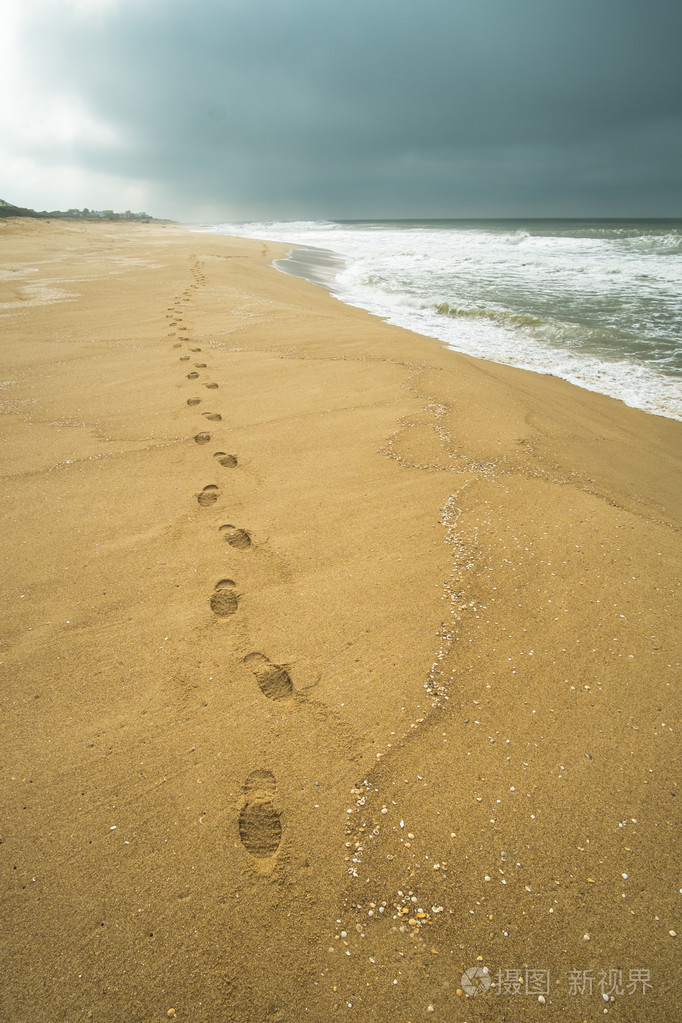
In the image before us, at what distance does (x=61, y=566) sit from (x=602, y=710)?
268 cm

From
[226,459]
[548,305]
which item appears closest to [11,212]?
[548,305]

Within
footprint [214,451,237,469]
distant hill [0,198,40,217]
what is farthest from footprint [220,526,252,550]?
distant hill [0,198,40,217]

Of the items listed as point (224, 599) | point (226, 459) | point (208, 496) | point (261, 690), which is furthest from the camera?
point (226, 459)

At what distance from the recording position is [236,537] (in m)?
2.84

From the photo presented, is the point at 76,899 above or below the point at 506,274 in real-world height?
below

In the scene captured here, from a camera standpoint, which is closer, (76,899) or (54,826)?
(76,899)

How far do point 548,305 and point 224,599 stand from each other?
10.9 m

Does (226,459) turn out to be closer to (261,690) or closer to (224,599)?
(224,599)

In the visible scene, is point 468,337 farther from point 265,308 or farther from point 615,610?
point 615,610

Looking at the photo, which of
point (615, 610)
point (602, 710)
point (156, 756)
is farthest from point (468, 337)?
point (156, 756)

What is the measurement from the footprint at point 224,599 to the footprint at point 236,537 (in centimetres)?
30

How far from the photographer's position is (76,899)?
1.42m

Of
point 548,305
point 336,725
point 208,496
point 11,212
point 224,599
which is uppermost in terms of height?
point 11,212

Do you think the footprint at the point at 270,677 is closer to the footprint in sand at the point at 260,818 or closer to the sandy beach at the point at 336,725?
the sandy beach at the point at 336,725
